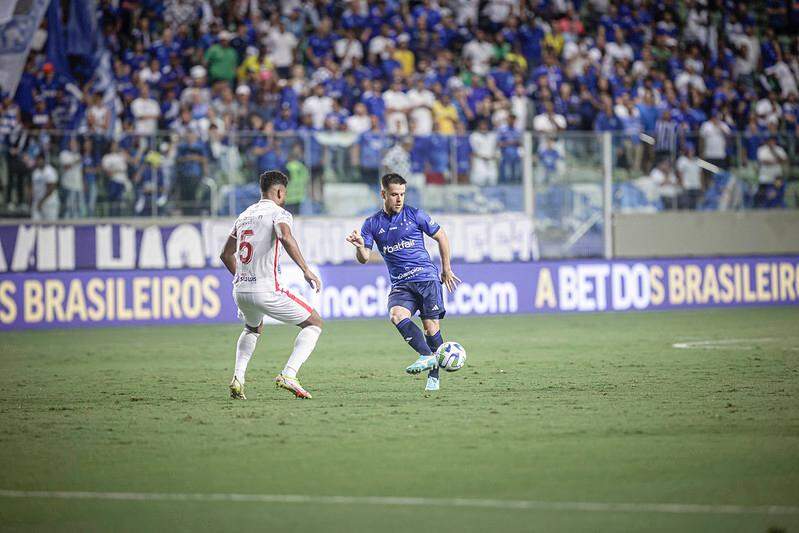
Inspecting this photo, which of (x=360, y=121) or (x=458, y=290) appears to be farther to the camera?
(x=360, y=121)

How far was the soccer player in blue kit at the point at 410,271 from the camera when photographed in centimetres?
1105

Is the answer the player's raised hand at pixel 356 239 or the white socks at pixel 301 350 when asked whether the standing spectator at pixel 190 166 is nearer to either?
the player's raised hand at pixel 356 239

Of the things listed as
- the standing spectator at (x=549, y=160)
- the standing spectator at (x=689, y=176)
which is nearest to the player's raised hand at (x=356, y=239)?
the standing spectator at (x=549, y=160)

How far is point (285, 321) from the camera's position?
10.5 m

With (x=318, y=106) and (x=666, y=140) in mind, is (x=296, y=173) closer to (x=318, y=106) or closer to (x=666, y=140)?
(x=318, y=106)

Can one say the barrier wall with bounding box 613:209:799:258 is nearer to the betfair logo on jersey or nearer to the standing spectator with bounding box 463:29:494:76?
the standing spectator with bounding box 463:29:494:76

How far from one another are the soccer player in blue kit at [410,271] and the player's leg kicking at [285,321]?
91 cm

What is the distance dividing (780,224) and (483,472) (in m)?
17.8

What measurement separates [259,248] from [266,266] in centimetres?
16

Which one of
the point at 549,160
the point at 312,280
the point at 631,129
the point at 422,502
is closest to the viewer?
the point at 422,502

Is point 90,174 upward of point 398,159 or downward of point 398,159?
downward

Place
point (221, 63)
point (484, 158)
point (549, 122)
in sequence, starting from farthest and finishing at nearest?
1. point (221, 63)
2. point (549, 122)
3. point (484, 158)

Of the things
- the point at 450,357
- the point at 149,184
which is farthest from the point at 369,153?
the point at 450,357

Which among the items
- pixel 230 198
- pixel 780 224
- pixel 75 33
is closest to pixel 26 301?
pixel 230 198
